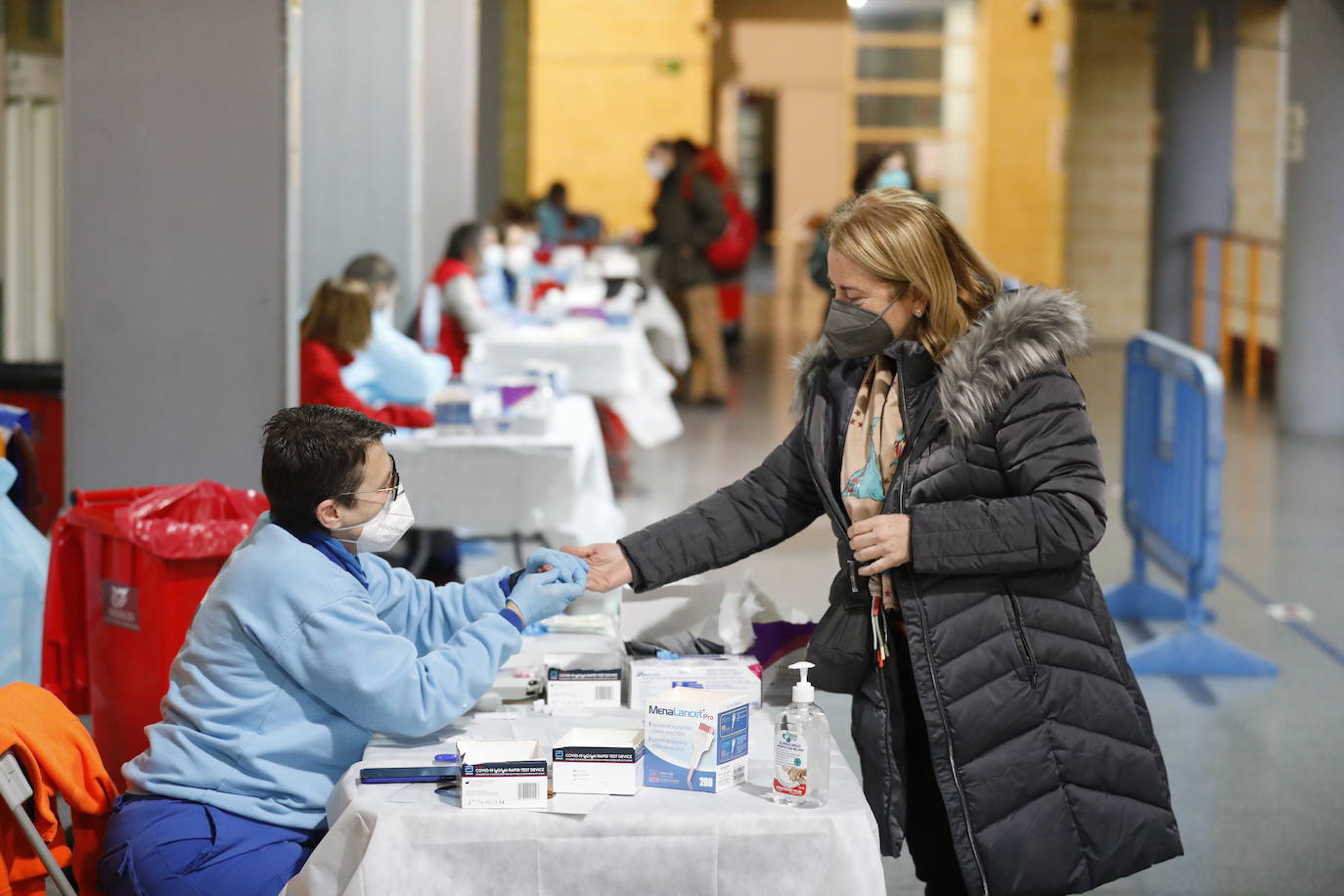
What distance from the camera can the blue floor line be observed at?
5414 mm

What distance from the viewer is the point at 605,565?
2766 millimetres

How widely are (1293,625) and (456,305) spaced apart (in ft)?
13.0

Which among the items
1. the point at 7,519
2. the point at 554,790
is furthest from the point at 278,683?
the point at 7,519

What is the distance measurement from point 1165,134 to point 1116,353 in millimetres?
2000

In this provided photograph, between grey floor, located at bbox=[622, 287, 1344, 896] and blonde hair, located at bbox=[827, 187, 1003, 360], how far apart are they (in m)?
0.52

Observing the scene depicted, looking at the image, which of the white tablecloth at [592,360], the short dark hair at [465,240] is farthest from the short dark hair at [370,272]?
the short dark hair at [465,240]

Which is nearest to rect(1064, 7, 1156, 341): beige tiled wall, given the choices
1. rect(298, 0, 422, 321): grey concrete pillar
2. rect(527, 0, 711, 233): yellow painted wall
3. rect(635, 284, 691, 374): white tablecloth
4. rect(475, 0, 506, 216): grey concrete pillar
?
rect(527, 0, 711, 233): yellow painted wall

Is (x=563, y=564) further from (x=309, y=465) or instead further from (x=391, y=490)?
(x=309, y=465)

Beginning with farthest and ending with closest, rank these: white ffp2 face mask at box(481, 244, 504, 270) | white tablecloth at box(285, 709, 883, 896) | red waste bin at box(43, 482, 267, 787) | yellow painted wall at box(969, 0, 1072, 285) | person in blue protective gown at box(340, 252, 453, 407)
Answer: yellow painted wall at box(969, 0, 1072, 285) < white ffp2 face mask at box(481, 244, 504, 270) < person in blue protective gown at box(340, 252, 453, 407) < red waste bin at box(43, 482, 267, 787) < white tablecloth at box(285, 709, 883, 896)

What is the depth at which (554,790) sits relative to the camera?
2221 millimetres

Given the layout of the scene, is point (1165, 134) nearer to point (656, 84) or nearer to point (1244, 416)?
point (1244, 416)

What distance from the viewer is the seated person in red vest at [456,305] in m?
7.73

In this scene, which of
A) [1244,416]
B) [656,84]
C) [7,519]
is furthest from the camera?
[656,84]

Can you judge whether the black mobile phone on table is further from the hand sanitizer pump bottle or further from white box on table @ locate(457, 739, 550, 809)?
the hand sanitizer pump bottle
